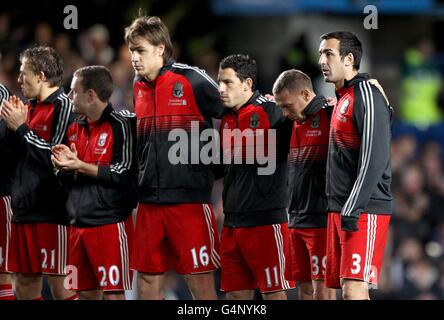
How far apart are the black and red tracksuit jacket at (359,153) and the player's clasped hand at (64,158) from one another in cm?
173

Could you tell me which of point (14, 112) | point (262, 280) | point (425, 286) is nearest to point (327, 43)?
point (262, 280)

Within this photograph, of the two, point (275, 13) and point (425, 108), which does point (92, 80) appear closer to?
point (275, 13)

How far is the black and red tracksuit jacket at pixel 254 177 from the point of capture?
7816mm

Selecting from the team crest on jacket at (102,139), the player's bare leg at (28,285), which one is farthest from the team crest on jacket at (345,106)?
the player's bare leg at (28,285)

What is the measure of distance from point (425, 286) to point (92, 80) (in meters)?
5.83


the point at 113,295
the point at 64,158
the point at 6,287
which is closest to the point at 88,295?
the point at 113,295

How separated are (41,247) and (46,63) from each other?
4.27 feet

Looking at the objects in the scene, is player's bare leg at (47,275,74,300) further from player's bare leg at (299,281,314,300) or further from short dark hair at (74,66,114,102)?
player's bare leg at (299,281,314,300)

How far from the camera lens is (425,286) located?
41.2ft

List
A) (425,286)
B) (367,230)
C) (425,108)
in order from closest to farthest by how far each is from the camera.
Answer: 1. (367,230)
2. (425,286)
3. (425,108)

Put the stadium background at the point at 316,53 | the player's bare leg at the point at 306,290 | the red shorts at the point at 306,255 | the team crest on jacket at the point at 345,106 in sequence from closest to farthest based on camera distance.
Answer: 1. the team crest on jacket at the point at 345,106
2. the red shorts at the point at 306,255
3. the player's bare leg at the point at 306,290
4. the stadium background at the point at 316,53

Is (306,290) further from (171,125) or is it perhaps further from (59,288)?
(59,288)

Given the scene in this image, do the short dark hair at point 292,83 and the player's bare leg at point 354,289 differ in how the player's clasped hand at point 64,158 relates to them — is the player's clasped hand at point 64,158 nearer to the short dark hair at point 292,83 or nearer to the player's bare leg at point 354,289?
the short dark hair at point 292,83

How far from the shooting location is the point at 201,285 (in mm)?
7836
